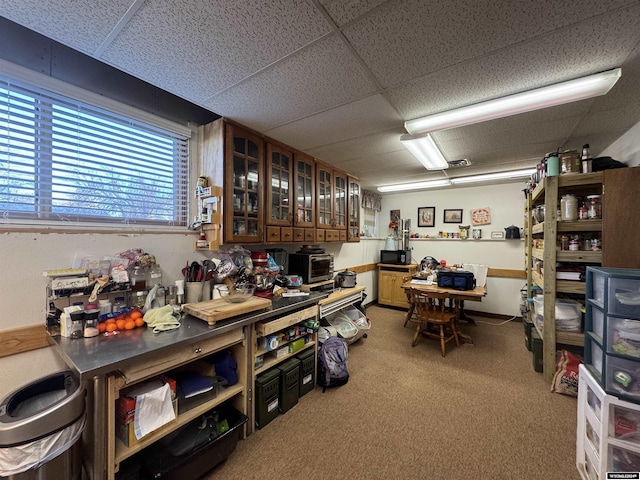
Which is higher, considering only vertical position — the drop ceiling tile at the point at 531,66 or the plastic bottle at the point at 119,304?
the drop ceiling tile at the point at 531,66

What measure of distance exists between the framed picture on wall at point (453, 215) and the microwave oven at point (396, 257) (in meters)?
0.96

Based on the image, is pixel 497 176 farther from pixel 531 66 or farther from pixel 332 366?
pixel 332 366

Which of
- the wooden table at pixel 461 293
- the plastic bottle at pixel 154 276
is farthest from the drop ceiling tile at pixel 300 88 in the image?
the wooden table at pixel 461 293

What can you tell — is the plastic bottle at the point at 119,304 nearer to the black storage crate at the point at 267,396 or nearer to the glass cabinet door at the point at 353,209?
the black storage crate at the point at 267,396

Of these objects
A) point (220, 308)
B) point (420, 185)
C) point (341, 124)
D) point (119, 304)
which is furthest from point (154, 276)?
point (420, 185)

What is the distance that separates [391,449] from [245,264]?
1.74 metres

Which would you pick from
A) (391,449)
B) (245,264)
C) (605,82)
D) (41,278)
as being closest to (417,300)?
(391,449)

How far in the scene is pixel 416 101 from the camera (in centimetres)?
175

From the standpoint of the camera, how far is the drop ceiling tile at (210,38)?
42.3 inches

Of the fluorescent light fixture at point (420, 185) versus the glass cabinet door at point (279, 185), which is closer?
the glass cabinet door at point (279, 185)

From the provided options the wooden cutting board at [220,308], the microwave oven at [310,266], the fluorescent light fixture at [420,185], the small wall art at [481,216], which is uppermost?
the fluorescent light fixture at [420,185]

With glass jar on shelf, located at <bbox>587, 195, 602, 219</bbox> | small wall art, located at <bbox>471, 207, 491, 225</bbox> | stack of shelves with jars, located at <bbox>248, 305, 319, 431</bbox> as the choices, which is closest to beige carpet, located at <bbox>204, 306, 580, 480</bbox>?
stack of shelves with jars, located at <bbox>248, 305, 319, 431</bbox>

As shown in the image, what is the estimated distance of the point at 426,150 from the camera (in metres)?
2.60

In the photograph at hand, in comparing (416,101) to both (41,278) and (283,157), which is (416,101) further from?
(41,278)
